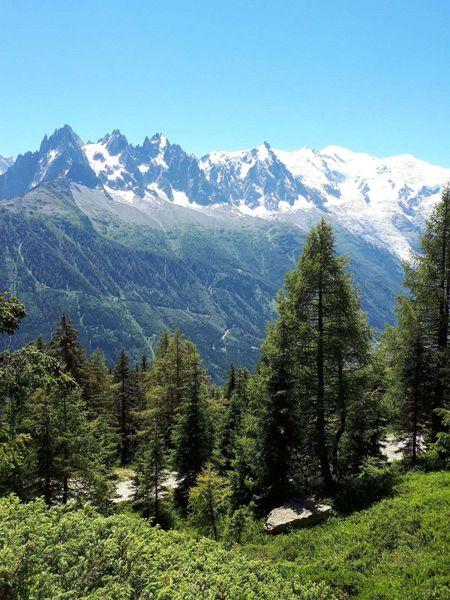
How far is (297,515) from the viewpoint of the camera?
62.8 feet

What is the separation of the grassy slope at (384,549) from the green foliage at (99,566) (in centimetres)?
304

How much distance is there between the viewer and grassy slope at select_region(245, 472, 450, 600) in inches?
484

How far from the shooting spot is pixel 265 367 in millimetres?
22797

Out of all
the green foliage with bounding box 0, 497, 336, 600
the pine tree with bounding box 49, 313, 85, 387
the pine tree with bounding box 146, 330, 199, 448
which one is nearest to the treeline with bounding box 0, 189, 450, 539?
the green foliage with bounding box 0, 497, 336, 600

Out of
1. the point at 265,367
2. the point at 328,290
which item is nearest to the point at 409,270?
the point at 328,290

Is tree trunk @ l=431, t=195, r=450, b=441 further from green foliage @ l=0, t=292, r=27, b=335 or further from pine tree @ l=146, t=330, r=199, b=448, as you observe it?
pine tree @ l=146, t=330, r=199, b=448

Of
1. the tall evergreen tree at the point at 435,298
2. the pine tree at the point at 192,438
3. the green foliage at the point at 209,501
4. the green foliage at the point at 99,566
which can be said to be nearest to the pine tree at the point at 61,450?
the pine tree at the point at 192,438

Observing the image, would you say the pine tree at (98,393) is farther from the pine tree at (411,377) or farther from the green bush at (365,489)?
the pine tree at (411,377)

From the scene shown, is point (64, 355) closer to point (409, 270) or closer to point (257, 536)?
point (257, 536)

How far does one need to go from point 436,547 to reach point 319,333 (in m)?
10.1

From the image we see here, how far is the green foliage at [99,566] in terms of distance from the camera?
704 centimetres

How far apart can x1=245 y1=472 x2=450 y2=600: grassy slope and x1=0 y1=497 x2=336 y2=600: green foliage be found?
3036 mm

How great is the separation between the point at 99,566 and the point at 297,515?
13.3 m

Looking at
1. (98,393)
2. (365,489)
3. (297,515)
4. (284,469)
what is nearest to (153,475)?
(284,469)
